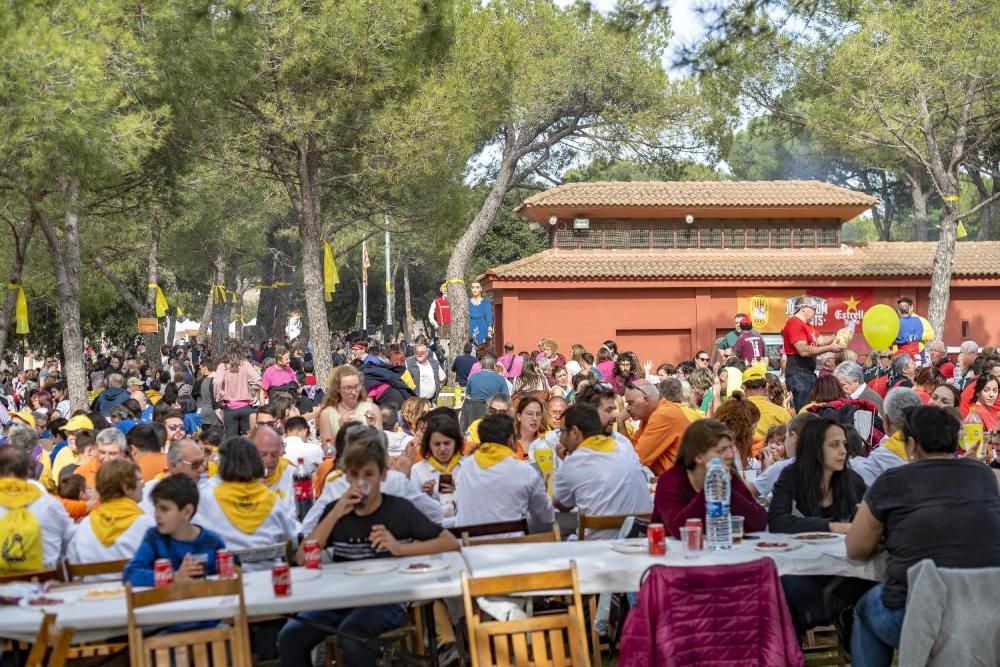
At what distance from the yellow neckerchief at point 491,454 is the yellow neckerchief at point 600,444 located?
55cm

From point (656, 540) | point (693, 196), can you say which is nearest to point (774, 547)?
point (656, 540)

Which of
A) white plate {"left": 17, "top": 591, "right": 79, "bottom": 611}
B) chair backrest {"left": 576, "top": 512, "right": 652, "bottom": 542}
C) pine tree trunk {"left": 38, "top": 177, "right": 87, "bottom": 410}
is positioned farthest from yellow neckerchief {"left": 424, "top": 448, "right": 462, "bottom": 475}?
pine tree trunk {"left": 38, "top": 177, "right": 87, "bottom": 410}

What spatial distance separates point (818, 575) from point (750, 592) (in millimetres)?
1045

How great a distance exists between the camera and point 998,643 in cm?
473

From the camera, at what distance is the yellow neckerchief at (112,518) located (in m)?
6.09

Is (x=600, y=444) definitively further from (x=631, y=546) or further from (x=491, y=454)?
(x=631, y=546)

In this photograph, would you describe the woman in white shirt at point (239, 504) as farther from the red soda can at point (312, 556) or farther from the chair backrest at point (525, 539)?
the chair backrest at point (525, 539)

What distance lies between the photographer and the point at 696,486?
19.9ft

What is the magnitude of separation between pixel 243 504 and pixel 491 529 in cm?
123

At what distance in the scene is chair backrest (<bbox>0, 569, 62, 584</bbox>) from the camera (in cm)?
540

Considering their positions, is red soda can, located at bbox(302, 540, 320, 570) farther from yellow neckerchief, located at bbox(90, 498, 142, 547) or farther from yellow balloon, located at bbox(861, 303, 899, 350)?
yellow balloon, located at bbox(861, 303, 899, 350)

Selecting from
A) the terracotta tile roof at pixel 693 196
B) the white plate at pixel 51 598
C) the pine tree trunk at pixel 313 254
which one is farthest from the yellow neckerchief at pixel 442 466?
the terracotta tile roof at pixel 693 196

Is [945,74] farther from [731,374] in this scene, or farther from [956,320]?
[731,374]

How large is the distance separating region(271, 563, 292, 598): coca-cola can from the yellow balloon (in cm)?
1267
